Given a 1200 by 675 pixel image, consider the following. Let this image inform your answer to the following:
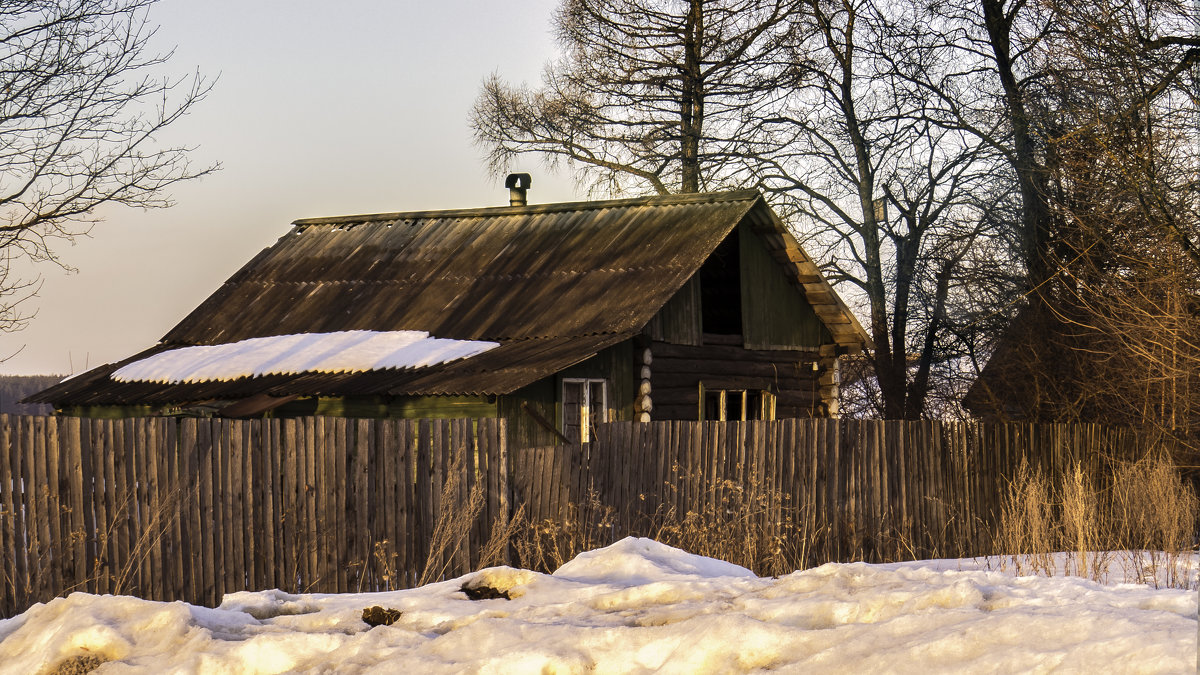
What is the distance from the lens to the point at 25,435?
8.30 metres

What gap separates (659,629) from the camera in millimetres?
4379

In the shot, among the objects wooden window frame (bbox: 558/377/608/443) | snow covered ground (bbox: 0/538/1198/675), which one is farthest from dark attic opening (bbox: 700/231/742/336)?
snow covered ground (bbox: 0/538/1198/675)

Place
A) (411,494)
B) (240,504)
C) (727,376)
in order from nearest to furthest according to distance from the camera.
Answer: (240,504) → (411,494) → (727,376)

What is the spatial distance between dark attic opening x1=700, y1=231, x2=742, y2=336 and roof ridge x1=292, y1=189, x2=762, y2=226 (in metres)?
0.83

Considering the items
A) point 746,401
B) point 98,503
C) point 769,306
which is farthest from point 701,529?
point 769,306

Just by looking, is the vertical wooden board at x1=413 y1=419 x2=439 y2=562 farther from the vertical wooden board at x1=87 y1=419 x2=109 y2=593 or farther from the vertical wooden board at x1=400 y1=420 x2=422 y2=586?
the vertical wooden board at x1=87 y1=419 x2=109 y2=593

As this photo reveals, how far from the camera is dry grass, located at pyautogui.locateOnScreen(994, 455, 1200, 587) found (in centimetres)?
976

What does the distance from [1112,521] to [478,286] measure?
10.4 m

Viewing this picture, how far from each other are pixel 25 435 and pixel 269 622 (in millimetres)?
4151

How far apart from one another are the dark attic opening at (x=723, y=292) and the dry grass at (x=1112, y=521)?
21.1 ft

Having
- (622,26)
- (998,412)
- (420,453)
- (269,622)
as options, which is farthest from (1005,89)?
(269,622)

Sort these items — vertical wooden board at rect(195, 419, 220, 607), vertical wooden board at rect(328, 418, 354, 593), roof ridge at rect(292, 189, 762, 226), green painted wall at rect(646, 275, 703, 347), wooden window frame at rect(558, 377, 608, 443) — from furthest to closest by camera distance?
roof ridge at rect(292, 189, 762, 226)
green painted wall at rect(646, 275, 703, 347)
wooden window frame at rect(558, 377, 608, 443)
vertical wooden board at rect(328, 418, 354, 593)
vertical wooden board at rect(195, 419, 220, 607)

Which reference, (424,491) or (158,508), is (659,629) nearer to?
(158,508)

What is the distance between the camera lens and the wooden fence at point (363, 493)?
832 centimetres
